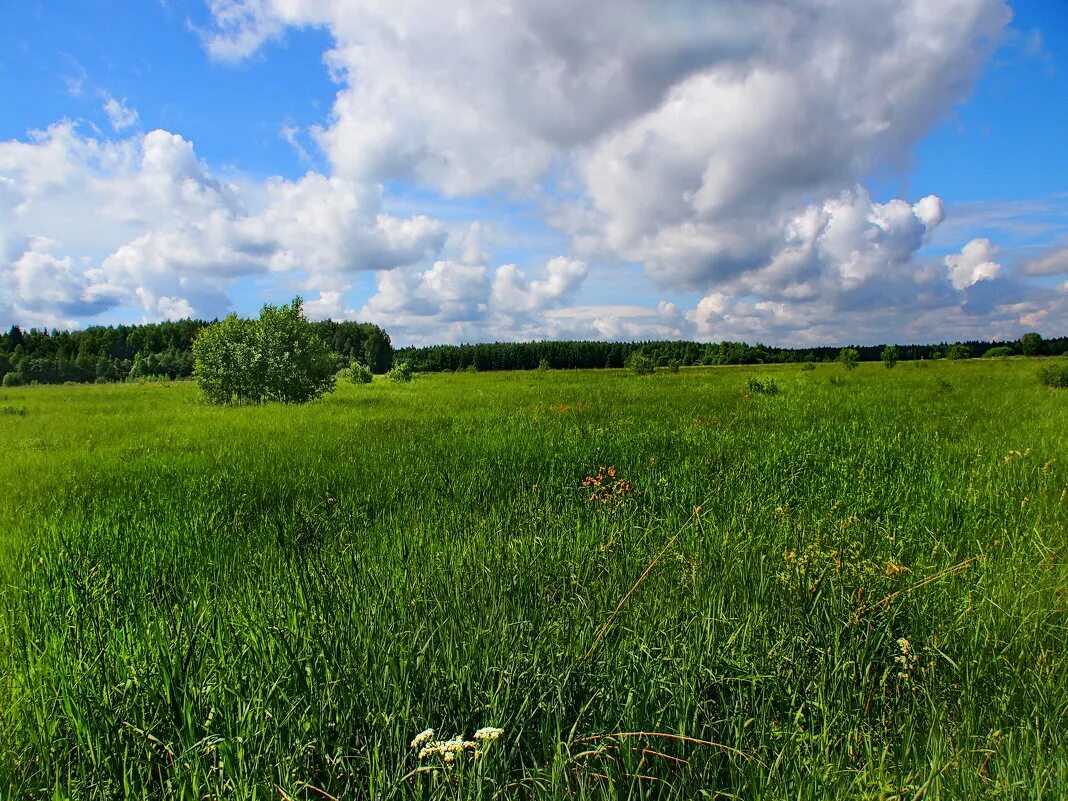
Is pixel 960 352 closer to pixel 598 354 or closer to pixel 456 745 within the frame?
pixel 598 354

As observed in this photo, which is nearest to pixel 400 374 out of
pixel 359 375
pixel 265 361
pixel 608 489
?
pixel 359 375

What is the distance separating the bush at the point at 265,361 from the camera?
87.9 feet

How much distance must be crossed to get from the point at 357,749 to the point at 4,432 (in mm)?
17804

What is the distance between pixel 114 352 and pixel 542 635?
354 ft

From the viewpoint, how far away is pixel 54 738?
7.78 ft

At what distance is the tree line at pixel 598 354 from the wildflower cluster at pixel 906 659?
95323 mm

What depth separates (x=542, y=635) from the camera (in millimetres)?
2871

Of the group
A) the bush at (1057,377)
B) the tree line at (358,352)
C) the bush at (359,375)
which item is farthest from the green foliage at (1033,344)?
the bush at (359,375)

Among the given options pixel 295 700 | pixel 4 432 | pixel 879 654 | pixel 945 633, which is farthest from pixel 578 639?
pixel 4 432

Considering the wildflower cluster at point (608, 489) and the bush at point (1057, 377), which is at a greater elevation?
the bush at point (1057, 377)

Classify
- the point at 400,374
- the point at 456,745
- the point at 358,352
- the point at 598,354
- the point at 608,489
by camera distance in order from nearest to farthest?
the point at 456,745 → the point at 608,489 → the point at 400,374 → the point at 358,352 → the point at 598,354

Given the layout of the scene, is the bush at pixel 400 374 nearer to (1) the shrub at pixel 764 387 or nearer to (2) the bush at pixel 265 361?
(2) the bush at pixel 265 361

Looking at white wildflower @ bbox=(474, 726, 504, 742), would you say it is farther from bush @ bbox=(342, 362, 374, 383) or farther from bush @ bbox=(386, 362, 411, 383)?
bush @ bbox=(342, 362, 374, 383)

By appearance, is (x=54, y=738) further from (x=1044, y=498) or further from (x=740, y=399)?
(x=740, y=399)
